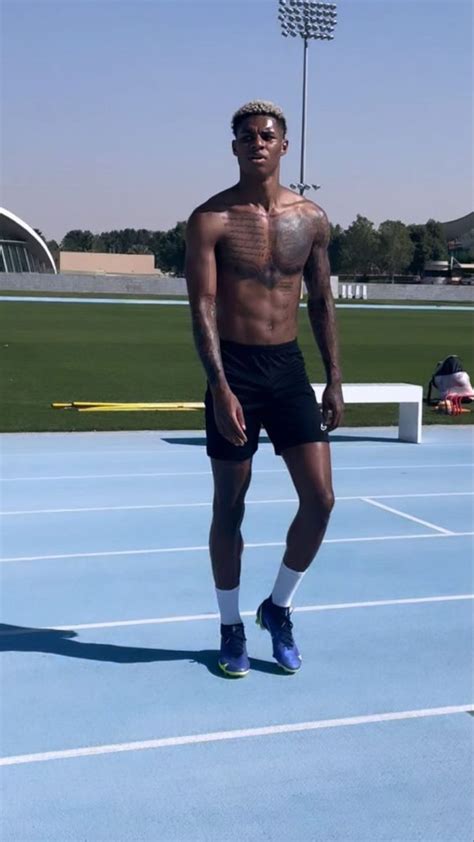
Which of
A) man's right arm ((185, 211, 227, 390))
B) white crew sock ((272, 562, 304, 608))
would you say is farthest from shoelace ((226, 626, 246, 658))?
man's right arm ((185, 211, 227, 390))

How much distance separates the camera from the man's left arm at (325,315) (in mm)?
4777

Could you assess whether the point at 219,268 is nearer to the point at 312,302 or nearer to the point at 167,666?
the point at 312,302

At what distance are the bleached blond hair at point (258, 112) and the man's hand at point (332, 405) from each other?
1.14 m

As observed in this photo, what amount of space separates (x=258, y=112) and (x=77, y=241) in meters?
161

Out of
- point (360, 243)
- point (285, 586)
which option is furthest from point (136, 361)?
point (360, 243)

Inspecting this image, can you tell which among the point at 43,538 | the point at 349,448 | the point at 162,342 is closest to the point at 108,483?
the point at 43,538

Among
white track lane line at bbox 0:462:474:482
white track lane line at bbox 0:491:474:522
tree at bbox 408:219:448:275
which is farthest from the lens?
tree at bbox 408:219:448:275

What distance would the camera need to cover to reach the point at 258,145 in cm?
449

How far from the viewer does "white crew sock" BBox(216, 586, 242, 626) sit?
4.78 meters

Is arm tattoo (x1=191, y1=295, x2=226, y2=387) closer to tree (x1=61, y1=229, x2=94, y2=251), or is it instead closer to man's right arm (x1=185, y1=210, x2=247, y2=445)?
man's right arm (x1=185, y1=210, x2=247, y2=445)

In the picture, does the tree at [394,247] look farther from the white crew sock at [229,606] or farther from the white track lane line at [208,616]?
the white crew sock at [229,606]

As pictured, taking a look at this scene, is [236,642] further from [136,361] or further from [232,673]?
[136,361]

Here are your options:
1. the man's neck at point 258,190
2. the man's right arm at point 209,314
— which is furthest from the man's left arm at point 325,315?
the man's right arm at point 209,314

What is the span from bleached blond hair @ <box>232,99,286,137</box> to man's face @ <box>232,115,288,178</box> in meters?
0.02
